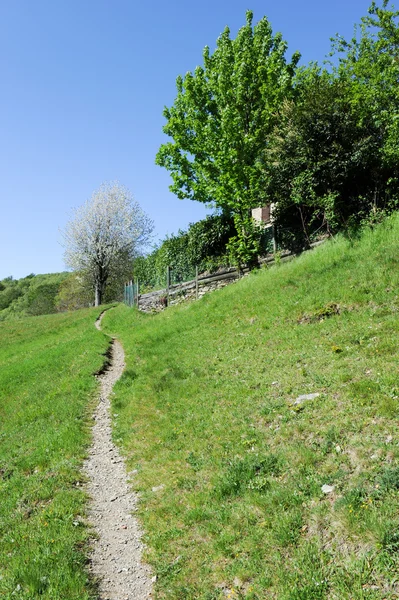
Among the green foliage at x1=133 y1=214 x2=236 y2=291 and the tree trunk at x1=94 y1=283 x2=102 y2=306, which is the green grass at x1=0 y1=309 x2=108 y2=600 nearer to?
the green foliage at x1=133 y1=214 x2=236 y2=291

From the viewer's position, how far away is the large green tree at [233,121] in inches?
998

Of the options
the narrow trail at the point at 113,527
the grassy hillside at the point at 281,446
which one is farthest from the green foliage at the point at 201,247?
the narrow trail at the point at 113,527

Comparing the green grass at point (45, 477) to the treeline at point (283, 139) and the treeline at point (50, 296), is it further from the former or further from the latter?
the treeline at point (50, 296)

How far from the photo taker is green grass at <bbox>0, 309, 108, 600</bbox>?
6.10 meters

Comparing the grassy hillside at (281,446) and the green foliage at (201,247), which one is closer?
the grassy hillside at (281,446)

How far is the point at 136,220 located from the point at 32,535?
59.1 metres

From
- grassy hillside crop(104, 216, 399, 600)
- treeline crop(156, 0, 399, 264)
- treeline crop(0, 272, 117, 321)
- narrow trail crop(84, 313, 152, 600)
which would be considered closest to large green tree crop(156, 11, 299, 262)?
treeline crop(156, 0, 399, 264)

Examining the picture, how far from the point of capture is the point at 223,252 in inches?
1133

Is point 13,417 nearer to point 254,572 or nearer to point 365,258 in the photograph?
point 254,572

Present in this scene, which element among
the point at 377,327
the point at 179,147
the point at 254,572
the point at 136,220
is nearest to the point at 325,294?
the point at 377,327

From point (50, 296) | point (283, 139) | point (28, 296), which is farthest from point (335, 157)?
point (28, 296)

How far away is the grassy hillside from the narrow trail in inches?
10.7

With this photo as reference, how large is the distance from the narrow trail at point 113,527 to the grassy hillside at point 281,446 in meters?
0.27

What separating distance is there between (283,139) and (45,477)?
19862 millimetres
